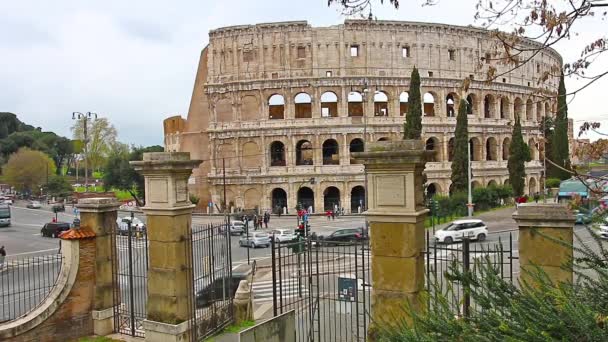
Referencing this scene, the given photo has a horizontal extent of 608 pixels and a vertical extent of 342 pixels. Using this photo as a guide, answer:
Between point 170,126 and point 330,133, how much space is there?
58.6 ft

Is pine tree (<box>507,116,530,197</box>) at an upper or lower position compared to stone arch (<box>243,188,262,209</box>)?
upper

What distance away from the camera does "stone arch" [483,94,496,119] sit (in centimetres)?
4822

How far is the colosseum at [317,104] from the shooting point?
141 feet

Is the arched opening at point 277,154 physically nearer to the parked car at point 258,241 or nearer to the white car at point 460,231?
the parked car at point 258,241

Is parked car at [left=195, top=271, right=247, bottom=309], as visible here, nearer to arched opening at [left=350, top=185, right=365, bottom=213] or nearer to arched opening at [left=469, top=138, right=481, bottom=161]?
arched opening at [left=350, top=185, right=365, bottom=213]

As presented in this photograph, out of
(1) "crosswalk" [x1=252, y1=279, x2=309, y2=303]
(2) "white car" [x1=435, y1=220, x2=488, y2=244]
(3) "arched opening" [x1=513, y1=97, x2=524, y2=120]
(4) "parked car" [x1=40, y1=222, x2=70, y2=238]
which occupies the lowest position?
(1) "crosswalk" [x1=252, y1=279, x2=309, y2=303]

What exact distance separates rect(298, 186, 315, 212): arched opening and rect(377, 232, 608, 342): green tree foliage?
3831 centimetres

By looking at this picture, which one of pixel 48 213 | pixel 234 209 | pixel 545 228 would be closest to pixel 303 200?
pixel 234 209

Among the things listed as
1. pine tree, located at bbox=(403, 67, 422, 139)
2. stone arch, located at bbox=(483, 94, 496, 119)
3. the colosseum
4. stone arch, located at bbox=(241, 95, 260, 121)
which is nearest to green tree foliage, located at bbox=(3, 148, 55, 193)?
the colosseum

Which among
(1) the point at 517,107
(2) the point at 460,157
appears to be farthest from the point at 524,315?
(1) the point at 517,107

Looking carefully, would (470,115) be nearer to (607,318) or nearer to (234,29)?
(234,29)

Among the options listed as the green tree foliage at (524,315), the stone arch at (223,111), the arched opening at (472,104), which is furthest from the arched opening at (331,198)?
the green tree foliage at (524,315)

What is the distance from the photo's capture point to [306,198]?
44.5m

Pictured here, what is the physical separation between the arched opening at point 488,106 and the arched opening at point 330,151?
1484 cm
